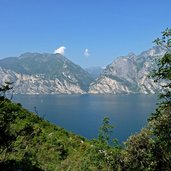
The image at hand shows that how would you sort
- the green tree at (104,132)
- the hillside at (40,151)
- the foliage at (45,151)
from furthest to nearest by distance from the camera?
the green tree at (104,132)
the foliage at (45,151)
the hillside at (40,151)

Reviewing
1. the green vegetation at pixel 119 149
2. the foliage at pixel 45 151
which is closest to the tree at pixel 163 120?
the green vegetation at pixel 119 149

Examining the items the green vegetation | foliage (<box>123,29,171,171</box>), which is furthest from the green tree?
foliage (<box>123,29,171,171</box>)

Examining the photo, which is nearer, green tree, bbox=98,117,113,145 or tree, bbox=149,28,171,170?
tree, bbox=149,28,171,170

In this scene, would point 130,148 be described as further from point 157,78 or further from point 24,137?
point 24,137

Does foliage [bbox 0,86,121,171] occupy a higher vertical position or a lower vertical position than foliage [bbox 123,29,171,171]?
lower

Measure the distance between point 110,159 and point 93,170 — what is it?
183 cm

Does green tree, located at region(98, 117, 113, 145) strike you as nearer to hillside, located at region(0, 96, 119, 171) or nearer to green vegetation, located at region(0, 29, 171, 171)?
green vegetation, located at region(0, 29, 171, 171)

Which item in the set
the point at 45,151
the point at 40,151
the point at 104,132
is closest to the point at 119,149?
the point at 104,132

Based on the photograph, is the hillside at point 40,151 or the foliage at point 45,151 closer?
the hillside at point 40,151

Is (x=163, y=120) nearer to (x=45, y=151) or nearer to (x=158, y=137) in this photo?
(x=158, y=137)

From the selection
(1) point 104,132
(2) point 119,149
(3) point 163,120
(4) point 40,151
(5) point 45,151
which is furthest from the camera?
(5) point 45,151

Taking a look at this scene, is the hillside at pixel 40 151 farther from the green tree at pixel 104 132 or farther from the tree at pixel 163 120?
Answer: the tree at pixel 163 120

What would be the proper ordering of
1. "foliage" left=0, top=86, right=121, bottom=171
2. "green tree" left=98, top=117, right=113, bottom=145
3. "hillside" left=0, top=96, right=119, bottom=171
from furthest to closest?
"green tree" left=98, top=117, right=113, bottom=145 < "foliage" left=0, top=86, right=121, bottom=171 < "hillside" left=0, top=96, right=119, bottom=171

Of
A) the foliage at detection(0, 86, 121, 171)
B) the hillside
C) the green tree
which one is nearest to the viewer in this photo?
the hillside
